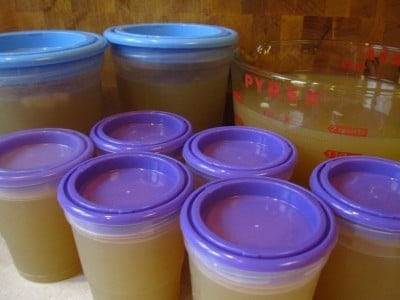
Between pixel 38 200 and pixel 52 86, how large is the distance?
0.24 meters

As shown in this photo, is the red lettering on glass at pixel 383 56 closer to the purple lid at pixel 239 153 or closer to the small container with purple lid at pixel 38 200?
the purple lid at pixel 239 153

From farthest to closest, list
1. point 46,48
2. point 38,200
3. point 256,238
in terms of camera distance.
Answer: point 46,48 → point 38,200 → point 256,238

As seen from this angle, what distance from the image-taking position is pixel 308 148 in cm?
70

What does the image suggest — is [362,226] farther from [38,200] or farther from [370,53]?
[370,53]

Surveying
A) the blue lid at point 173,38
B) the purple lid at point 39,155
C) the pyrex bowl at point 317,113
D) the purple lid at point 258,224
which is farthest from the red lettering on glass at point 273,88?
the purple lid at point 39,155

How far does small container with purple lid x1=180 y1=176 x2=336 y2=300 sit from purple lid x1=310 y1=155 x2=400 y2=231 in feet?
0.11

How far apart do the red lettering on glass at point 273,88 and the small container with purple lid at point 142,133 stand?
0.17 m

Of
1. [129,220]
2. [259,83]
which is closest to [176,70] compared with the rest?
[259,83]

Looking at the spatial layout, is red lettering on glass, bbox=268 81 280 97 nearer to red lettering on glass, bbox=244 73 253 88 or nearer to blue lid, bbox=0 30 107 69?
red lettering on glass, bbox=244 73 253 88

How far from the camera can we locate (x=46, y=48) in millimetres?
783

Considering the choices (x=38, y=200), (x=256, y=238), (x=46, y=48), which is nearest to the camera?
(x=256, y=238)

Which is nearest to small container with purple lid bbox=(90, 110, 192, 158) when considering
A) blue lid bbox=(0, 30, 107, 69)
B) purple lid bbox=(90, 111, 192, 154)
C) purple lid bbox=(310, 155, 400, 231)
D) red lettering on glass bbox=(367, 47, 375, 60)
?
purple lid bbox=(90, 111, 192, 154)

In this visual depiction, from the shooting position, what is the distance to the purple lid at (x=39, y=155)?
536mm

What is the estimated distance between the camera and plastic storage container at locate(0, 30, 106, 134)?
651mm
